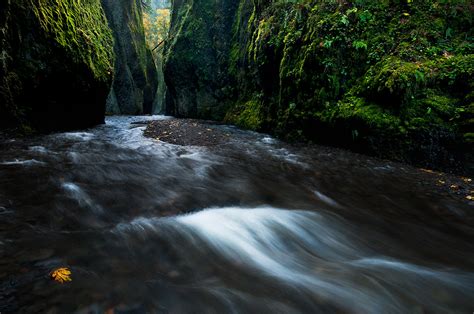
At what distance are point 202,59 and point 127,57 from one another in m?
8.92

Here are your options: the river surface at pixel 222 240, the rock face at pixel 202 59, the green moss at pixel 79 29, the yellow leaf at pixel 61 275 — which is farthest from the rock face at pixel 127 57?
the yellow leaf at pixel 61 275

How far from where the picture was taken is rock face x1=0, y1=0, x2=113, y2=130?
612cm

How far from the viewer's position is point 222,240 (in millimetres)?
2818

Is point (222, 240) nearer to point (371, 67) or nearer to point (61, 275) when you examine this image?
point (61, 275)

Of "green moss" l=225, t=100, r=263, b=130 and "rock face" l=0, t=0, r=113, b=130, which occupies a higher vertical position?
"rock face" l=0, t=0, r=113, b=130

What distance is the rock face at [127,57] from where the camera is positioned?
2127 centimetres

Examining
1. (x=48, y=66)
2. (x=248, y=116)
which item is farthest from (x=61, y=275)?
(x=248, y=116)

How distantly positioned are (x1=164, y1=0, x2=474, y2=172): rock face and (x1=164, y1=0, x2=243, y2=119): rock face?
4215mm

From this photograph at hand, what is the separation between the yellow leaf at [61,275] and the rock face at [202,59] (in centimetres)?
1406

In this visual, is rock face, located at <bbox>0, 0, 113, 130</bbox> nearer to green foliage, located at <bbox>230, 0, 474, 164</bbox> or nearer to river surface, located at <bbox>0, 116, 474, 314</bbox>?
river surface, located at <bbox>0, 116, 474, 314</bbox>

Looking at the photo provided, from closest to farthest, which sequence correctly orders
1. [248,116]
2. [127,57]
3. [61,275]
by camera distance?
[61,275], [248,116], [127,57]

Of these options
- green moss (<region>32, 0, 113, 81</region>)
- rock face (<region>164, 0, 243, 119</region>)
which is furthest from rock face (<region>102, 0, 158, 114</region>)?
green moss (<region>32, 0, 113, 81</region>)

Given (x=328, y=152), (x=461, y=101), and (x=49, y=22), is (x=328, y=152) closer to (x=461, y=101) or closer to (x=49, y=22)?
(x=461, y=101)

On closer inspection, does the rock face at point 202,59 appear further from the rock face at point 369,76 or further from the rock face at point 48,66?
the rock face at point 48,66
